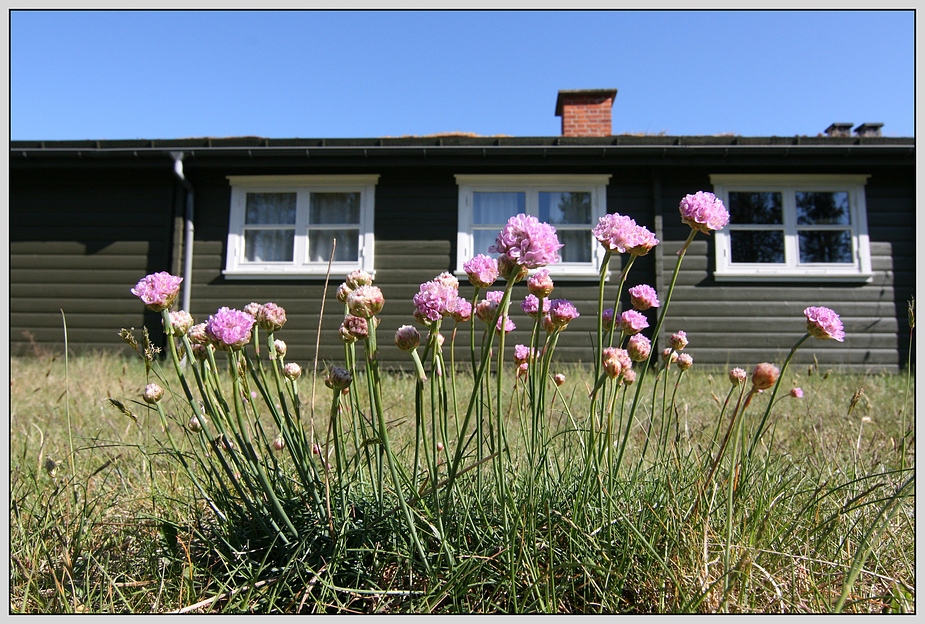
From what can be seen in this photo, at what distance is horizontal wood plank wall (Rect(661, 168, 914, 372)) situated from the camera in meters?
6.62

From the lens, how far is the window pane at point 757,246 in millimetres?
6887

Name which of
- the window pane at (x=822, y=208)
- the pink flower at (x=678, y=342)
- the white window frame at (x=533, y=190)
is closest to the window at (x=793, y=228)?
the window pane at (x=822, y=208)

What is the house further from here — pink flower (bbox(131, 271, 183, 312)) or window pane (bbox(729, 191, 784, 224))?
pink flower (bbox(131, 271, 183, 312))

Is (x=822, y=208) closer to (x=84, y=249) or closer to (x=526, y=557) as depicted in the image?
(x=526, y=557)

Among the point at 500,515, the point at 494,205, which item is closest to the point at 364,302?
the point at 500,515

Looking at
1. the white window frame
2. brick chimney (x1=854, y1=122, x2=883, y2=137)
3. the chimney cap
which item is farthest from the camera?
the chimney cap

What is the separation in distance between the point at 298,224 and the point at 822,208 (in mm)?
6465

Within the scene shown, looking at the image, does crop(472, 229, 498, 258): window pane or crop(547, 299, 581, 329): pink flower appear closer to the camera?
crop(547, 299, 581, 329): pink flower

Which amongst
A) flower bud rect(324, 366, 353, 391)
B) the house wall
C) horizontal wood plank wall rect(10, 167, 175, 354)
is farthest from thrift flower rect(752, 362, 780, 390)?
horizontal wood plank wall rect(10, 167, 175, 354)

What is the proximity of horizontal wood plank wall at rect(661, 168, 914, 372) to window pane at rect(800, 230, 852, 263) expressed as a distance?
0.32 m

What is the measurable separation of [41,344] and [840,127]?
11392mm

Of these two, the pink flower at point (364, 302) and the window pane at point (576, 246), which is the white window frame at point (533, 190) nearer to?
the window pane at point (576, 246)

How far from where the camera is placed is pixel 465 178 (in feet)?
22.6

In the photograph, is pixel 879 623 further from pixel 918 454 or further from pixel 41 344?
pixel 41 344
